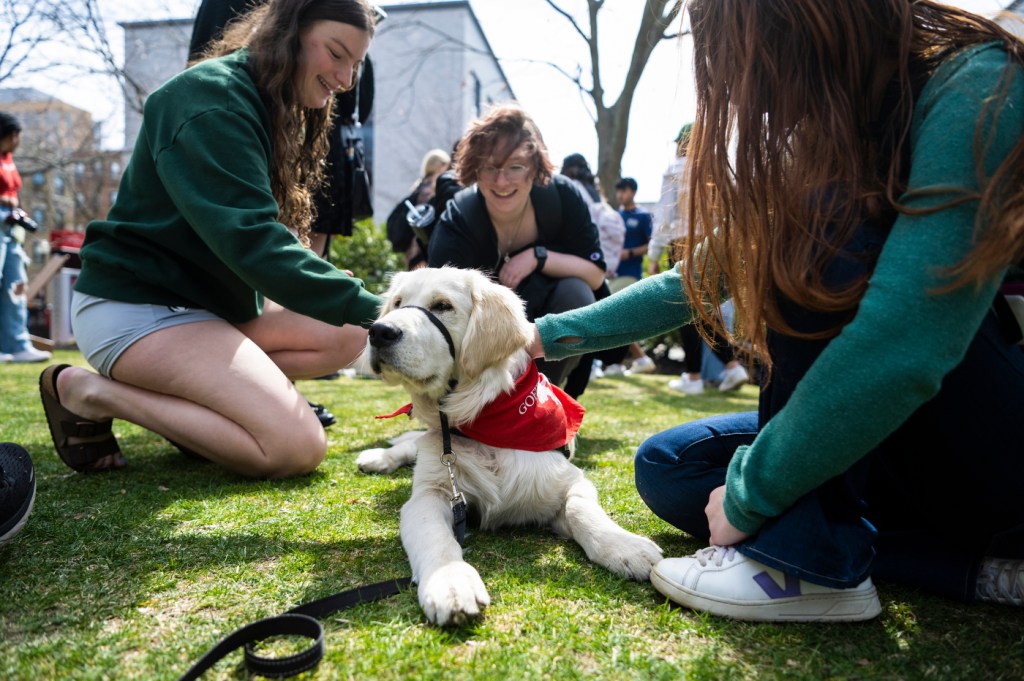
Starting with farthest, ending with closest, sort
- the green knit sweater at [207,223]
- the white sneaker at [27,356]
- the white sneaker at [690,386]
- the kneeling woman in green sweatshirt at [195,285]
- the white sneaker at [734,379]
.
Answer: the white sneaker at [27,356] < the white sneaker at [734,379] < the white sneaker at [690,386] < the kneeling woman in green sweatshirt at [195,285] < the green knit sweater at [207,223]

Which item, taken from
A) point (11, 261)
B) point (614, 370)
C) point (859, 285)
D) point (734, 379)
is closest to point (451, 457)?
point (859, 285)

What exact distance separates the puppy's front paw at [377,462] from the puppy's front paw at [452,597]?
1695mm

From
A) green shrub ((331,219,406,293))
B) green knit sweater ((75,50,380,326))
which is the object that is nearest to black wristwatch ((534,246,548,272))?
green knit sweater ((75,50,380,326))

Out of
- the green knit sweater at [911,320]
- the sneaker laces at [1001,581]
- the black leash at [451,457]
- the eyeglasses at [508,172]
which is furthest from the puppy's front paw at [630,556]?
the eyeglasses at [508,172]

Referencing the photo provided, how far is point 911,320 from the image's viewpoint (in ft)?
4.39

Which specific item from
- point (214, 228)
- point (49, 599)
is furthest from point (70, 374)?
point (49, 599)

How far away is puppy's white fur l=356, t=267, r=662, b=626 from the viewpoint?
→ 91.7 inches

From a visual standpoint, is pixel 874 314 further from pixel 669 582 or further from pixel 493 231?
pixel 493 231

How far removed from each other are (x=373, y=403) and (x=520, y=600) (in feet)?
14.8

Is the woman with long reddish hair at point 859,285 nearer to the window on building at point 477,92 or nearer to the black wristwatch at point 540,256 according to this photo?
the black wristwatch at point 540,256

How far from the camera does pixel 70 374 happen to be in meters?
3.15

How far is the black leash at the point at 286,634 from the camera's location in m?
1.40

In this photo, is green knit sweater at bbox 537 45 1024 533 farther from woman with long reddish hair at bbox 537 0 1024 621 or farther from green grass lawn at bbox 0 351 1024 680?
green grass lawn at bbox 0 351 1024 680

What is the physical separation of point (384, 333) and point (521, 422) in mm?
611
